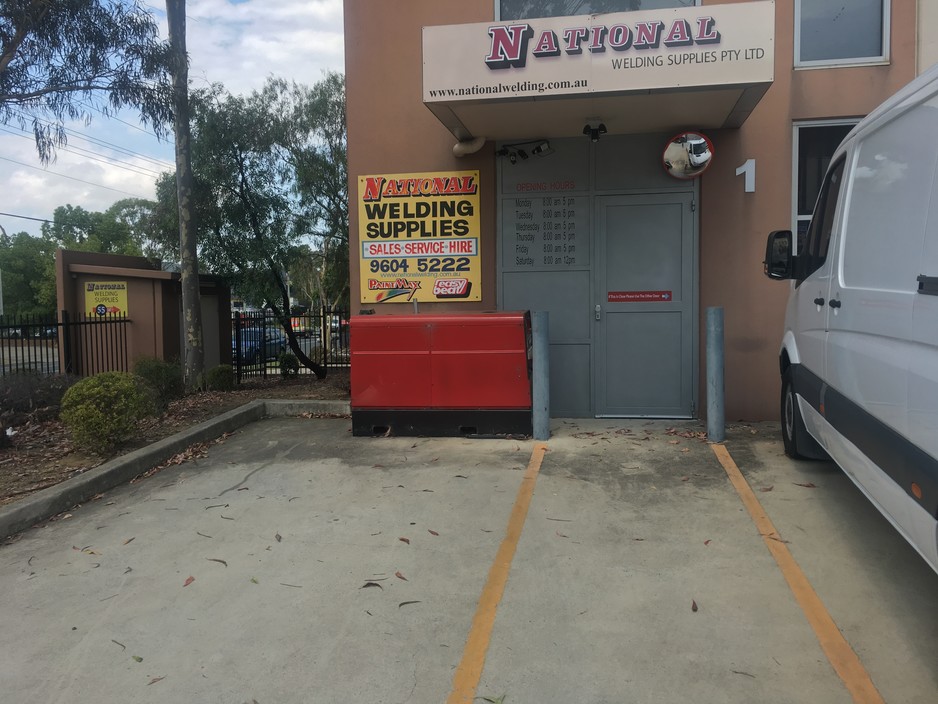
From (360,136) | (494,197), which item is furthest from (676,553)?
(360,136)

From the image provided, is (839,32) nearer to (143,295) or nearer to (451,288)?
(451,288)

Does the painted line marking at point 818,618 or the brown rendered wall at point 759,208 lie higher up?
the brown rendered wall at point 759,208

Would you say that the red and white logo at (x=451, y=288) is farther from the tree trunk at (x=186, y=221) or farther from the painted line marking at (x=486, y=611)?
the tree trunk at (x=186, y=221)

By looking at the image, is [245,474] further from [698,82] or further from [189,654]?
[698,82]

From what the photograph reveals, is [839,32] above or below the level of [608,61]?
above

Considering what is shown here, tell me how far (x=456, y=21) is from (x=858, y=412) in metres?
6.44

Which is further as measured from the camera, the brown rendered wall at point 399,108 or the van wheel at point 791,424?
the brown rendered wall at point 399,108

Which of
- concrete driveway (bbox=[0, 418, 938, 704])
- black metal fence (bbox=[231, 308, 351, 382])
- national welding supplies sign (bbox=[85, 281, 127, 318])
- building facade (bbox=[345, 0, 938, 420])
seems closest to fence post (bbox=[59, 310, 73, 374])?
national welding supplies sign (bbox=[85, 281, 127, 318])

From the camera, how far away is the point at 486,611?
11.5 ft

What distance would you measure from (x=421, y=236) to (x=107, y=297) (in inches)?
328

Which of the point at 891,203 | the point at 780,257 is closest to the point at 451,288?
the point at 780,257

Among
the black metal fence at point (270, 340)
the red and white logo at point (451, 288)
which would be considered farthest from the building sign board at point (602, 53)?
the black metal fence at point (270, 340)

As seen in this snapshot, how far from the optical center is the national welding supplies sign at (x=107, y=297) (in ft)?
43.2

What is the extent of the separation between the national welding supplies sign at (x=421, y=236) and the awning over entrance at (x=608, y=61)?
1523mm
